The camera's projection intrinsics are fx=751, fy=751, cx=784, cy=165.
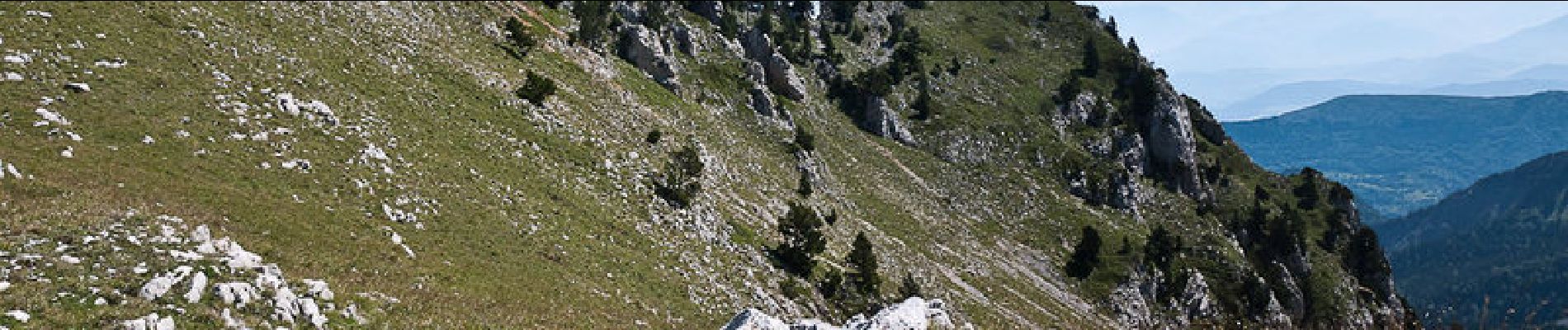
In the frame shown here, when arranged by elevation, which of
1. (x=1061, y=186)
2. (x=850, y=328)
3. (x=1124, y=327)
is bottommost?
(x=1124, y=327)

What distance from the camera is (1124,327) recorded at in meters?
72.7

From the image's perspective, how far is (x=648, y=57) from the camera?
69.5 meters

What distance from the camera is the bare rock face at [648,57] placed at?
69250 mm

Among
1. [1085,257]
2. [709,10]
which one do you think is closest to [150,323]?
[1085,257]

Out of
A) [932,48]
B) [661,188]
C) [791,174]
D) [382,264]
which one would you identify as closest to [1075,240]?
[791,174]

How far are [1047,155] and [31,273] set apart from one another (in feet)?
318

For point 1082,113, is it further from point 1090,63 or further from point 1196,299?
point 1196,299

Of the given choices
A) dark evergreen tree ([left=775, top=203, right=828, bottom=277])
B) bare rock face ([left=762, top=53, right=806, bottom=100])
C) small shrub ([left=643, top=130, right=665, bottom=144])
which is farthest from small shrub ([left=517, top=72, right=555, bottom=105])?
bare rock face ([left=762, top=53, right=806, bottom=100])

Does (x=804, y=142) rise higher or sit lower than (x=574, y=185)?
lower

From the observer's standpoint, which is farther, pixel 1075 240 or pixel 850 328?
pixel 1075 240

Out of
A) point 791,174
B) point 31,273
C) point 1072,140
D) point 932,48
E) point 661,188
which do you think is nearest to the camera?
point 31,273

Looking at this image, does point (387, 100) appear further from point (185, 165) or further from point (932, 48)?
point (932, 48)

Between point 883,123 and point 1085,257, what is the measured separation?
28.2 meters

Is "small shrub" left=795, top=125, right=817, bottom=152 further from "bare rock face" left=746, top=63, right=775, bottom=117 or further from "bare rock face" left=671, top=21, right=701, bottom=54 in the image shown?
"bare rock face" left=671, top=21, right=701, bottom=54
